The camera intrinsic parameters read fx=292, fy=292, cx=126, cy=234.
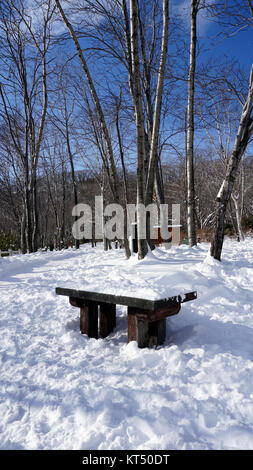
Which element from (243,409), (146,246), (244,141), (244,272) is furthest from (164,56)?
(243,409)

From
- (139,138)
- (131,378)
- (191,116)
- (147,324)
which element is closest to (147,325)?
(147,324)

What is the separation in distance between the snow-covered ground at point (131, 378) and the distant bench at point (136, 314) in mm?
102

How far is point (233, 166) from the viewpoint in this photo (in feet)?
20.1

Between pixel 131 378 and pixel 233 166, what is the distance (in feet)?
16.5

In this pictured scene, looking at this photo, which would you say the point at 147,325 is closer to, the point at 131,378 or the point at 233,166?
the point at 131,378

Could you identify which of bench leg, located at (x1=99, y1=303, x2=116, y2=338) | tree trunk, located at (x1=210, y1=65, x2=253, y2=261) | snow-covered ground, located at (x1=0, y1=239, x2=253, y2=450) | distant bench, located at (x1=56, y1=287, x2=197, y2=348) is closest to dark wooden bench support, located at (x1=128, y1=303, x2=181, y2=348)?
distant bench, located at (x1=56, y1=287, x2=197, y2=348)

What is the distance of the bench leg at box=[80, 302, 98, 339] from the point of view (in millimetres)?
3554

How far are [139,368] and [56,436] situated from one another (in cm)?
100

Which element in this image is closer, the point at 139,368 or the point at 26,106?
the point at 139,368

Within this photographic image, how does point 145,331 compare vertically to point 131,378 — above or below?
above

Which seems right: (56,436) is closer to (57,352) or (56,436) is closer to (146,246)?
(57,352)

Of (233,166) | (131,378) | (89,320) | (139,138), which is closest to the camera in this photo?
(131,378)

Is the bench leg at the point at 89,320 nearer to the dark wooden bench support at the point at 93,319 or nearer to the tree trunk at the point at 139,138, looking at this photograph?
the dark wooden bench support at the point at 93,319

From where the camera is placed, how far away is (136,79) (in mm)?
6574
